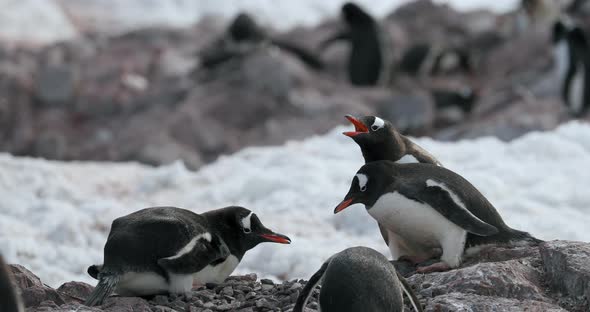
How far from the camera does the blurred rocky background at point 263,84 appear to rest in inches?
513

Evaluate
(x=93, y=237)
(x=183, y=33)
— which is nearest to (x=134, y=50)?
(x=183, y=33)

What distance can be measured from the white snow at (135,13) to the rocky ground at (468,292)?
48.2 ft

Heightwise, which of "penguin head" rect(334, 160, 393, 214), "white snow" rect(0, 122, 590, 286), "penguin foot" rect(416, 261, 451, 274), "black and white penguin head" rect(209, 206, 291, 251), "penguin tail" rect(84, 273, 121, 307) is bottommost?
"penguin tail" rect(84, 273, 121, 307)

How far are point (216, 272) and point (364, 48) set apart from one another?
35.6 feet

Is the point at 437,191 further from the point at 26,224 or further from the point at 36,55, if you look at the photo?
the point at 36,55

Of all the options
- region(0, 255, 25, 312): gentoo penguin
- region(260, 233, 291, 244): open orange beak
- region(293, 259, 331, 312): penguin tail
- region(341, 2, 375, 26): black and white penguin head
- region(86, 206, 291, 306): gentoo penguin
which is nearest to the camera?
region(0, 255, 25, 312): gentoo penguin

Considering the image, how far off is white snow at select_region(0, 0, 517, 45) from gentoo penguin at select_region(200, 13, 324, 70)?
371cm

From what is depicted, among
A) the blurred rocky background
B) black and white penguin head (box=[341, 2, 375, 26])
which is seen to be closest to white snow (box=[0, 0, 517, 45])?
the blurred rocky background

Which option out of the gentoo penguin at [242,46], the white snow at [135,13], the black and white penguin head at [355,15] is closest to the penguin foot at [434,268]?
the gentoo penguin at [242,46]

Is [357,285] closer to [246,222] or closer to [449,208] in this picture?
[449,208]

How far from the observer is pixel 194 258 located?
4.30 meters

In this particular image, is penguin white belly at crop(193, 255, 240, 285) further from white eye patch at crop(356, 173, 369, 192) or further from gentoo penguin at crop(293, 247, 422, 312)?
gentoo penguin at crop(293, 247, 422, 312)

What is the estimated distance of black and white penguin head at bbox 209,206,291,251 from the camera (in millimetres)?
4629

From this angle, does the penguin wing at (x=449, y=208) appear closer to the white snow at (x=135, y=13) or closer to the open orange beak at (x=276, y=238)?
the open orange beak at (x=276, y=238)
